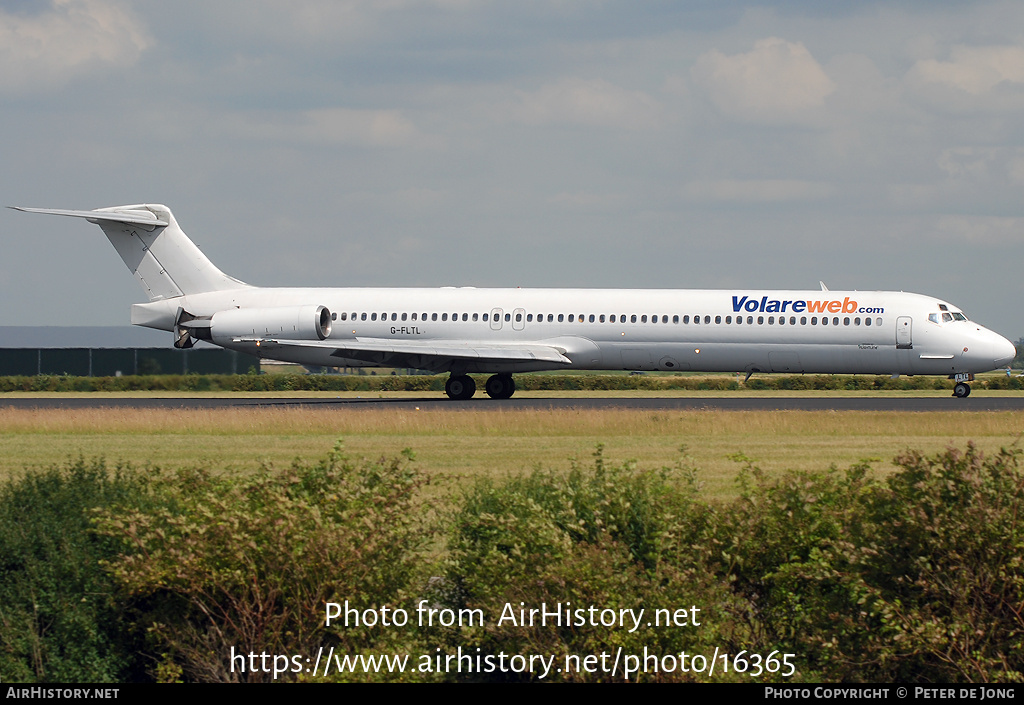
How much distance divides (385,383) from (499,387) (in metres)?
17.8

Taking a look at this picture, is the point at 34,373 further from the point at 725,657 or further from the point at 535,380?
the point at 725,657

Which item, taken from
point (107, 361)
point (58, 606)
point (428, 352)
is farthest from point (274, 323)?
point (107, 361)

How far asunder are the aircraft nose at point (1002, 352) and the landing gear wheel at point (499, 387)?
53.0 feet

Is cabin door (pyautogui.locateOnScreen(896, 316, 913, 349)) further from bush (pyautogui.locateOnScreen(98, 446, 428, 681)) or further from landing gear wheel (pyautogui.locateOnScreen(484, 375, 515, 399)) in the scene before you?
bush (pyautogui.locateOnScreen(98, 446, 428, 681))

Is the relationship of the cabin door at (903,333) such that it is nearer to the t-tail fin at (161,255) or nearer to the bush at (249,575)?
the t-tail fin at (161,255)

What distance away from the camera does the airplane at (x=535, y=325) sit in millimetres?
36969

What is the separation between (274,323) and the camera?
3972cm

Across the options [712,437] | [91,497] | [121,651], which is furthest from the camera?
[712,437]

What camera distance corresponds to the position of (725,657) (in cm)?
953

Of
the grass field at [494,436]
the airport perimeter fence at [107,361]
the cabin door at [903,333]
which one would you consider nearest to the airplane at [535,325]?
the cabin door at [903,333]

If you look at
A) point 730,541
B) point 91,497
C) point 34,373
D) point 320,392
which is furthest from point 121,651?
point 34,373

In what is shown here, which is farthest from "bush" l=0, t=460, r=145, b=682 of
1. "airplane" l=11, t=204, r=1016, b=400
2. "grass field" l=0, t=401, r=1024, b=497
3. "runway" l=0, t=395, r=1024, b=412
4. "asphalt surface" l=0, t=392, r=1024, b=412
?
"airplane" l=11, t=204, r=1016, b=400

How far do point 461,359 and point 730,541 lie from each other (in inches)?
1129
